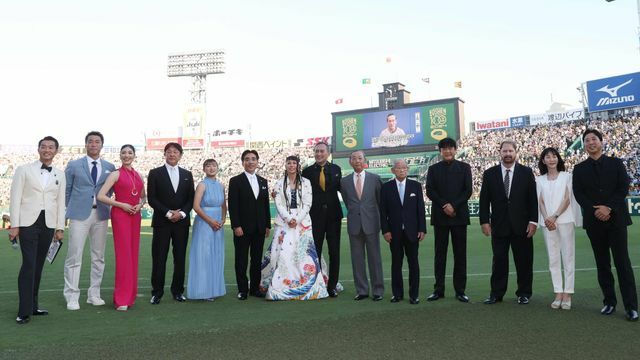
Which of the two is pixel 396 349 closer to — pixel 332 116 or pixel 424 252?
pixel 424 252

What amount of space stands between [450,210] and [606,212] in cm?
172

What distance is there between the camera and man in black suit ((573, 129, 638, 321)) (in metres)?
5.23

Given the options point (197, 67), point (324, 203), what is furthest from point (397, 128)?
point (324, 203)

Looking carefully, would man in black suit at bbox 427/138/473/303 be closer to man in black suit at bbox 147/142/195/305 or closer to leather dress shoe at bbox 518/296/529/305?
leather dress shoe at bbox 518/296/529/305

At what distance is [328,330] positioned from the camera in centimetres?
480

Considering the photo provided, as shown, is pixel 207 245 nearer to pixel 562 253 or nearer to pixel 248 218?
pixel 248 218

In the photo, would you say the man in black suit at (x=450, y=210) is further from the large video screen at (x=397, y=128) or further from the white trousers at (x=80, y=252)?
the large video screen at (x=397, y=128)

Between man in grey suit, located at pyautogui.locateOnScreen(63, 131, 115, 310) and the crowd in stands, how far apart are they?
91.5 feet

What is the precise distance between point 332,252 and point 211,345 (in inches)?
107

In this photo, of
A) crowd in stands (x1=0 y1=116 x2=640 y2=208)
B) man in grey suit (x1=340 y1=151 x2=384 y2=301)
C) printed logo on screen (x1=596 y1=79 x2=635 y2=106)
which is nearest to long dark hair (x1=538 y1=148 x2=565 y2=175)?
man in grey suit (x1=340 y1=151 x2=384 y2=301)

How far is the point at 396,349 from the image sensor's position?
4.16 m

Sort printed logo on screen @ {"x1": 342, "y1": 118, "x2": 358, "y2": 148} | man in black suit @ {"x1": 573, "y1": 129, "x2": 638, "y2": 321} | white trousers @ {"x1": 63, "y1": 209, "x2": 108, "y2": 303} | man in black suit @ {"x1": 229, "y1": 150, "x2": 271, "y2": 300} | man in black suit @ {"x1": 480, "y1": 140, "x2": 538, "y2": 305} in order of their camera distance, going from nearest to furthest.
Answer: man in black suit @ {"x1": 573, "y1": 129, "x2": 638, "y2": 321} → man in black suit @ {"x1": 480, "y1": 140, "x2": 538, "y2": 305} → white trousers @ {"x1": 63, "y1": 209, "x2": 108, "y2": 303} → man in black suit @ {"x1": 229, "y1": 150, "x2": 271, "y2": 300} → printed logo on screen @ {"x1": 342, "y1": 118, "x2": 358, "y2": 148}

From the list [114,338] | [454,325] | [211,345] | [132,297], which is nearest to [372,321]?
[454,325]

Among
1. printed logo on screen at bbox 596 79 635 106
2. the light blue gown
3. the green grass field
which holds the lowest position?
the green grass field
